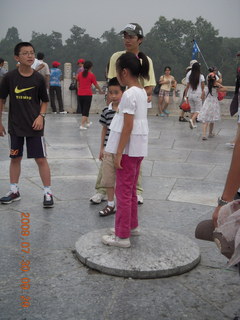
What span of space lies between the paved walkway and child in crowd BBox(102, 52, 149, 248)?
46cm

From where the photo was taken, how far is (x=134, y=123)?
11.6ft

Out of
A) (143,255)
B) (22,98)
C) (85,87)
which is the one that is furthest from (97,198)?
(85,87)

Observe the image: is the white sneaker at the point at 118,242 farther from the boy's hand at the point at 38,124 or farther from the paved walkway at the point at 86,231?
the boy's hand at the point at 38,124

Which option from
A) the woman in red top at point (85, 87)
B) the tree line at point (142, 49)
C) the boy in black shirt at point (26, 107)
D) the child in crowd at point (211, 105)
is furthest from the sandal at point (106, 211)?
the tree line at point (142, 49)

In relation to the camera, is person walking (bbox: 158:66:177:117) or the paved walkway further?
person walking (bbox: 158:66:177:117)

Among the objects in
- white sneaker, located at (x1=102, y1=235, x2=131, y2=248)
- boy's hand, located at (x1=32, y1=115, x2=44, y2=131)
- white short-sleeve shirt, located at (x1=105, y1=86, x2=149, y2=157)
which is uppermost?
white short-sleeve shirt, located at (x1=105, y1=86, x2=149, y2=157)

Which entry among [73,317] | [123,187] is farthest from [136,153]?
[73,317]

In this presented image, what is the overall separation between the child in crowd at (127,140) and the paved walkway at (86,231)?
0.46 metres

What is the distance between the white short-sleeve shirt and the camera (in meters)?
3.40

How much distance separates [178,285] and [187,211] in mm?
1737

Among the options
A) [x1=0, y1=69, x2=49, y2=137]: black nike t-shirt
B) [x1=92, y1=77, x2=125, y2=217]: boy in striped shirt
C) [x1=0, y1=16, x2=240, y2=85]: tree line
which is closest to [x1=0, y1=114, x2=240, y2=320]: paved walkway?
[x1=92, y1=77, x2=125, y2=217]: boy in striped shirt

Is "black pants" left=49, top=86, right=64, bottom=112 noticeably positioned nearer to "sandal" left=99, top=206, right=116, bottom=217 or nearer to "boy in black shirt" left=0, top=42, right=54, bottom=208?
"boy in black shirt" left=0, top=42, right=54, bottom=208

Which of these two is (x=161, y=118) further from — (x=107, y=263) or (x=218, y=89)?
(x=107, y=263)
